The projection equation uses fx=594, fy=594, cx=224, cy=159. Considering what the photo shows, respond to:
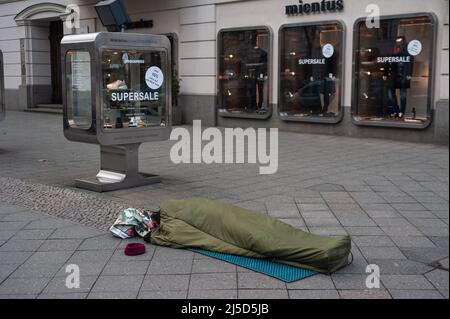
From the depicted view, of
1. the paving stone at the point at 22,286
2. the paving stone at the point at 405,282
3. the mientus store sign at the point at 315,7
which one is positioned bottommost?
the paving stone at the point at 22,286

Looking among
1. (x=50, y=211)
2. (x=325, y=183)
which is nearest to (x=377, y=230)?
(x=325, y=183)

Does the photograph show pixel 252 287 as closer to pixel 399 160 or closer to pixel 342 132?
pixel 399 160

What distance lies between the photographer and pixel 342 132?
13.9 meters

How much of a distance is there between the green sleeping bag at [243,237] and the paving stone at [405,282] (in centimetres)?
40

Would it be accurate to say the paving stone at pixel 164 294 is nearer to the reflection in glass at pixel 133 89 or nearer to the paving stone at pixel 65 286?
the paving stone at pixel 65 286

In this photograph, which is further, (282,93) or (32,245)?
(282,93)

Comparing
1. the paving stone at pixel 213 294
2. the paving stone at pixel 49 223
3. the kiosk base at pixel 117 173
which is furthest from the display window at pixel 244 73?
the paving stone at pixel 213 294

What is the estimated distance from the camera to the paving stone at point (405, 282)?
4.35m

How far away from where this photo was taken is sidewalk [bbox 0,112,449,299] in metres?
4.39

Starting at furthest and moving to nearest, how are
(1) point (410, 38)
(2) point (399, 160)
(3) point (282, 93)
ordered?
(3) point (282, 93)
(1) point (410, 38)
(2) point (399, 160)

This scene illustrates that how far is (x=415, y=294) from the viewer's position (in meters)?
4.20

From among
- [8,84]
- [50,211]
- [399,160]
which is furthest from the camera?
[8,84]
